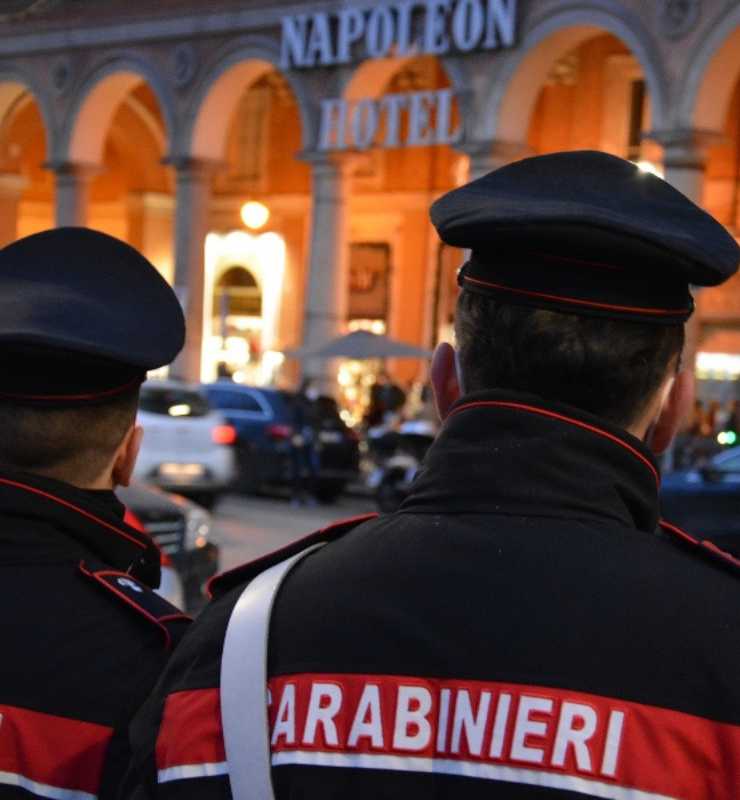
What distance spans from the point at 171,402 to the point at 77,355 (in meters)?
16.7

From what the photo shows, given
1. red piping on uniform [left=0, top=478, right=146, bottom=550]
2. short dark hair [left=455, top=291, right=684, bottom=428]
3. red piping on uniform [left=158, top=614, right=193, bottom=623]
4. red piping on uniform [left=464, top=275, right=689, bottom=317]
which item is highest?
red piping on uniform [left=464, top=275, right=689, bottom=317]

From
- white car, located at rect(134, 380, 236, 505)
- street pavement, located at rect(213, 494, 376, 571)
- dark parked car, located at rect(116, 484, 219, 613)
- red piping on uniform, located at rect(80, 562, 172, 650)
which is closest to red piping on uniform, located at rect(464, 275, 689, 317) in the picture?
red piping on uniform, located at rect(80, 562, 172, 650)

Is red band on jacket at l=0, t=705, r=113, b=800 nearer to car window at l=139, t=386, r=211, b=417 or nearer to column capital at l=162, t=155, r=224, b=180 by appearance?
Answer: car window at l=139, t=386, r=211, b=417

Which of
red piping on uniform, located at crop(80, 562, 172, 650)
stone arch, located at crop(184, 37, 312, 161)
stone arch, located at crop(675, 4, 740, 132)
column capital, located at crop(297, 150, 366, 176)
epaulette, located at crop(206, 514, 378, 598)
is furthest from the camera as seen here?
stone arch, located at crop(184, 37, 312, 161)

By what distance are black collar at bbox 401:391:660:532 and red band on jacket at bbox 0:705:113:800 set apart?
29.3 inches

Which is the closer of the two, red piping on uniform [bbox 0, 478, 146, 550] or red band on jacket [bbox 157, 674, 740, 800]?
red band on jacket [bbox 157, 674, 740, 800]

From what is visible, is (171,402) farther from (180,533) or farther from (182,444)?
(180,533)

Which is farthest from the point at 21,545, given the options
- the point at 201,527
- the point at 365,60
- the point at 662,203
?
the point at 365,60

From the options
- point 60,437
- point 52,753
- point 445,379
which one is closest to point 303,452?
point 60,437

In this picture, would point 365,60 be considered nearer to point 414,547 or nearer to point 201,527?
point 201,527

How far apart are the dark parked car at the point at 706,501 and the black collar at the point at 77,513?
893 centimetres

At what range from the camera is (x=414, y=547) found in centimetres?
170

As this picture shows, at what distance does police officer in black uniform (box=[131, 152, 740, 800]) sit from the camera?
157 cm

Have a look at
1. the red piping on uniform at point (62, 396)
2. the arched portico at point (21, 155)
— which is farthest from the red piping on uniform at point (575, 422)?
the arched portico at point (21, 155)
